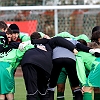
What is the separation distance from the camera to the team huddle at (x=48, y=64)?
7.55 meters

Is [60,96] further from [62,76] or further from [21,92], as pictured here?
[21,92]

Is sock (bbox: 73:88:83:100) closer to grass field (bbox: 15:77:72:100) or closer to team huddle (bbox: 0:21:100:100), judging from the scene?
team huddle (bbox: 0:21:100:100)

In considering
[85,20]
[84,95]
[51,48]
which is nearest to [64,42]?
[51,48]

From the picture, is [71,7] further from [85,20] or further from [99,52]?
[99,52]

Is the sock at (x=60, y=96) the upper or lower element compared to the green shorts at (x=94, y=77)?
lower

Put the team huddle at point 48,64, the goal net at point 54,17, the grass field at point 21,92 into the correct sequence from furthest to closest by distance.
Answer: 1. the goal net at point 54,17
2. the grass field at point 21,92
3. the team huddle at point 48,64

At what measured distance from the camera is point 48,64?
7.62 meters

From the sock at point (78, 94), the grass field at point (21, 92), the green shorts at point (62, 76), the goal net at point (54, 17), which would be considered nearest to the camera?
the sock at point (78, 94)

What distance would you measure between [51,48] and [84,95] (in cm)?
98

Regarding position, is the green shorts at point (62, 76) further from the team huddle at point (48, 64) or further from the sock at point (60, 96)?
the team huddle at point (48, 64)

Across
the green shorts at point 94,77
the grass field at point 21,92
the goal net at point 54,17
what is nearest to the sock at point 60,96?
the grass field at point 21,92

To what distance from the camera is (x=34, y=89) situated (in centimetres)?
750

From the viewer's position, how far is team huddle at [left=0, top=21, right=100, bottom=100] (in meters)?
7.55

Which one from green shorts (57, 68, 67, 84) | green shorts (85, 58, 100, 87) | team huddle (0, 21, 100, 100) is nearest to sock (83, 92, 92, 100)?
team huddle (0, 21, 100, 100)
